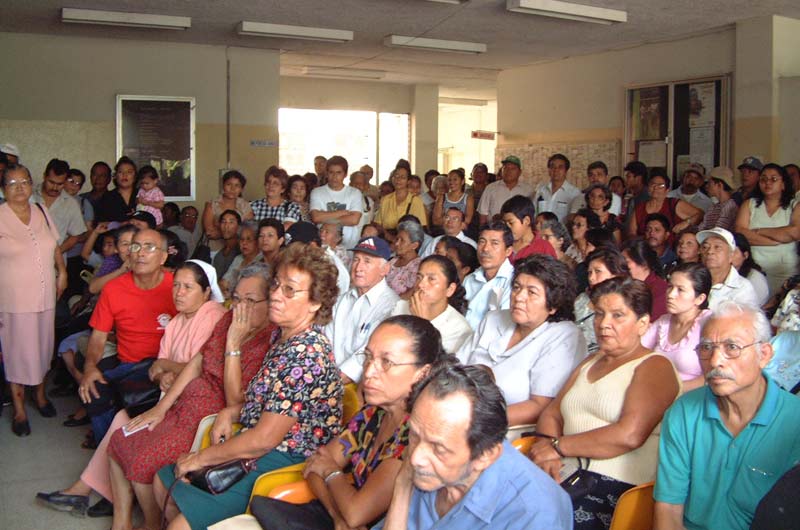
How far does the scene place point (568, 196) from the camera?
7.24 metres

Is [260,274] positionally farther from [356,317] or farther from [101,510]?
[101,510]

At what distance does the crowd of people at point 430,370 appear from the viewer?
196cm

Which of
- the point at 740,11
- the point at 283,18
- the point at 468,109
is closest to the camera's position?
the point at 740,11

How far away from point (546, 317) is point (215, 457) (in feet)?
4.44

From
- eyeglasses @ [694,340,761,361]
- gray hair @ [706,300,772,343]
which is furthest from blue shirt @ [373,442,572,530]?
gray hair @ [706,300,772,343]

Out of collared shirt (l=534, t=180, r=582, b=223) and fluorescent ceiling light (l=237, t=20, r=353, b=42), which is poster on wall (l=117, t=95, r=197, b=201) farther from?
collared shirt (l=534, t=180, r=582, b=223)

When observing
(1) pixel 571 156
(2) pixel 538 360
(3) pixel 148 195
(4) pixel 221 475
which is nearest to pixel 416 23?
(1) pixel 571 156

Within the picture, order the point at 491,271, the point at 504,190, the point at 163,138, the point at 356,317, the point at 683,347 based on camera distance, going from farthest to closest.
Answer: the point at 163,138 < the point at 504,190 < the point at 491,271 < the point at 356,317 < the point at 683,347

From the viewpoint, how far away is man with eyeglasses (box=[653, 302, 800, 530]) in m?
1.98

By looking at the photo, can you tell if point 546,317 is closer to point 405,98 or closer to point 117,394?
point 117,394

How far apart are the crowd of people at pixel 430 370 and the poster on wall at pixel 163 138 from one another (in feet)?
10.6

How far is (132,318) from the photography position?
4016 millimetres

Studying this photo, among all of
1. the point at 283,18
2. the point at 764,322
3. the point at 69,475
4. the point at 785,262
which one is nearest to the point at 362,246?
the point at 69,475

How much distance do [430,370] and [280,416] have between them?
71cm
